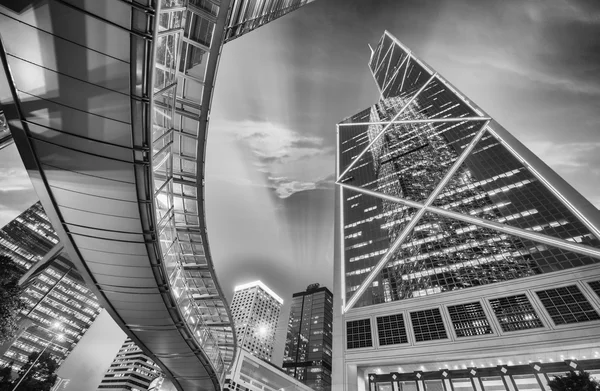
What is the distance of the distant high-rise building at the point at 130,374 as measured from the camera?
Result: 102 m

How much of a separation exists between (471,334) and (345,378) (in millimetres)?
14699

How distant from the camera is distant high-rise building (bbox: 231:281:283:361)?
13112 cm

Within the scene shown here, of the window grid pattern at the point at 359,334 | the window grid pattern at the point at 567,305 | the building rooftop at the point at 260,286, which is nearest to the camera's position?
the window grid pattern at the point at 567,305

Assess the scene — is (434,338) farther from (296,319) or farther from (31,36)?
(296,319)

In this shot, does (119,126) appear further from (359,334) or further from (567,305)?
(567,305)

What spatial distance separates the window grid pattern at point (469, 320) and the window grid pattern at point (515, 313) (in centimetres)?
139

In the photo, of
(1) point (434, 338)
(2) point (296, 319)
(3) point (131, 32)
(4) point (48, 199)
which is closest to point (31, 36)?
(3) point (131, 32)

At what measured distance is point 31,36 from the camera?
530 cm

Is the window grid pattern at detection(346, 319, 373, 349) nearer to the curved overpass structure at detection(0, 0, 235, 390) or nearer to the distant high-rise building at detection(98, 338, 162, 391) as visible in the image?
the curved overpass structure at detection(0, 0, 235, 390)

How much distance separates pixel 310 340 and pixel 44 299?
340 feet

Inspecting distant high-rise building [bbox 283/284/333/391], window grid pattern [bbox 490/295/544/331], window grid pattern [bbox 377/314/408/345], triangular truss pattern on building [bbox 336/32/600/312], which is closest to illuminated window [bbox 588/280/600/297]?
triangular truss pattern on building [bbox 336/32/600/312]

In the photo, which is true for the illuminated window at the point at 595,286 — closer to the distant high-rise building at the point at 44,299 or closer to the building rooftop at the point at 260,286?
the distant high-rise building at the point at 44,299

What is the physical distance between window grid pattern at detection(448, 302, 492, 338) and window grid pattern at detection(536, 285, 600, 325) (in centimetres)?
574

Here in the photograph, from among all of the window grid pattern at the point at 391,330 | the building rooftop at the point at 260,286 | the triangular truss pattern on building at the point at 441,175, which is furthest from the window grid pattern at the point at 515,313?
the building rooftop at the point at 260,286
